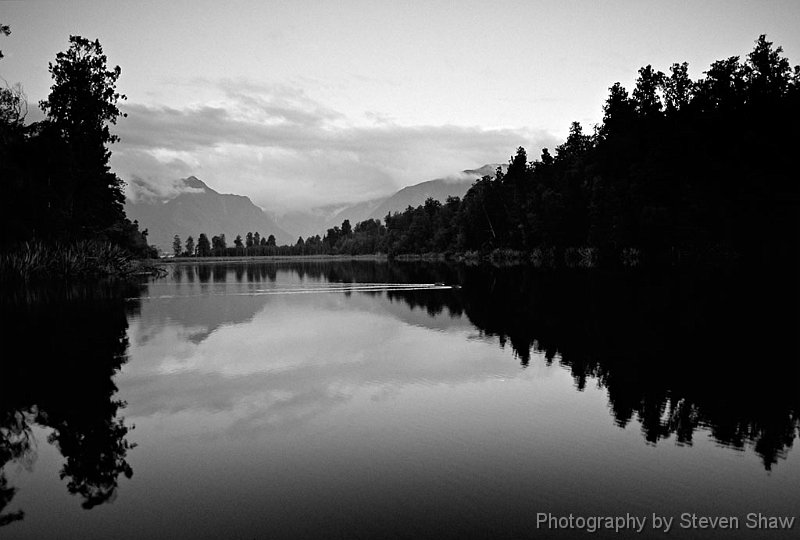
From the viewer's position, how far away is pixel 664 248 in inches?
3123

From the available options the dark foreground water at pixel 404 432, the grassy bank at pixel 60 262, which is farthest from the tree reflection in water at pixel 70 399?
the grassy bank at pixel 60 262

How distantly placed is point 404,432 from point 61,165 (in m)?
59.7

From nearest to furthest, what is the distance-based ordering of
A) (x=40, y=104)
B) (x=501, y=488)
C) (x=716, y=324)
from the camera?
(x=501, y=488)
(x=716, y=324)
(x=40, y=104)

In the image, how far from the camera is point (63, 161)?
5703cm

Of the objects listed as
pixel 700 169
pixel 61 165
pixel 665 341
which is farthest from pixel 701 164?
pixel 61 165

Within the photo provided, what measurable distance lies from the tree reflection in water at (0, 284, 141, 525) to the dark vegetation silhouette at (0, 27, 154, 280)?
2942 cm

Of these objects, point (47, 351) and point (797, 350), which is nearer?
point (797, 350)

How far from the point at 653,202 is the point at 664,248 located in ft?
22.4

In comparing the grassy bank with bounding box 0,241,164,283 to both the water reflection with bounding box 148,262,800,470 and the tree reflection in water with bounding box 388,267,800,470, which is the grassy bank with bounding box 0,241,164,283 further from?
the tree reflection in water with bounding box 388,267,800,470

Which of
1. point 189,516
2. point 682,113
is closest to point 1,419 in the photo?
point 189,516

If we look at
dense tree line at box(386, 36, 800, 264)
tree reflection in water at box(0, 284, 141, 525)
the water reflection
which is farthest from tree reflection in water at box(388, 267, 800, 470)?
dense tree line at box(386, 36, 800, 264)

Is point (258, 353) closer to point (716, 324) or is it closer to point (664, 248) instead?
point (716, 324)

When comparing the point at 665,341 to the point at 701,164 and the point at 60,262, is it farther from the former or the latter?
the point at 701,164

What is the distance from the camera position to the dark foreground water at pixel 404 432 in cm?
741
